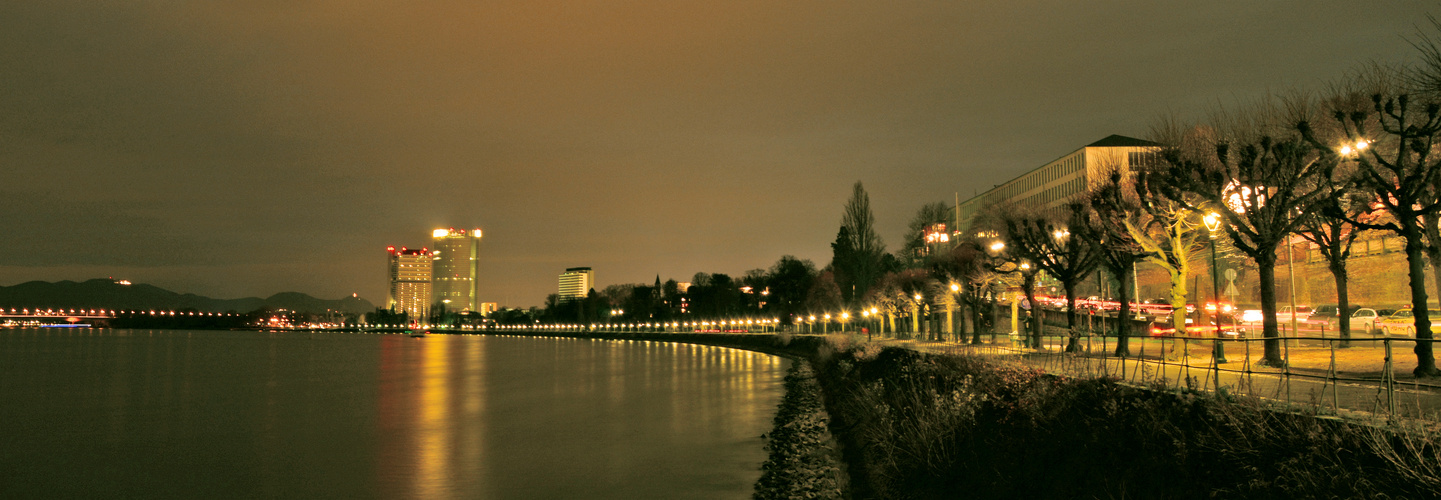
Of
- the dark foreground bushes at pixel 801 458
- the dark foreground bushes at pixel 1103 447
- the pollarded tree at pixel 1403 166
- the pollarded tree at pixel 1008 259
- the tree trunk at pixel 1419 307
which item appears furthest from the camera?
the pollarded tree at pixel 1008 259

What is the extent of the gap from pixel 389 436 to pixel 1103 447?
2919 centimetres

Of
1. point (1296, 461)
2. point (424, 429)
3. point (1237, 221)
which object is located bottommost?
point (424, 429)

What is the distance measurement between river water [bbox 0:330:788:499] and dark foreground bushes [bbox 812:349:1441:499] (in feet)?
17.8

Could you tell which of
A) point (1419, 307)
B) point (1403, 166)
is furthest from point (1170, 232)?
point (1419, 307)

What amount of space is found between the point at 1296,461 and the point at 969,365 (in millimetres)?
12538

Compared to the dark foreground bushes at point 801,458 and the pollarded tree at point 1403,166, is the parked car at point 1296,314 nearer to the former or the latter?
the dark foreground bushes at point 801,458

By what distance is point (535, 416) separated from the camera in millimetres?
40875

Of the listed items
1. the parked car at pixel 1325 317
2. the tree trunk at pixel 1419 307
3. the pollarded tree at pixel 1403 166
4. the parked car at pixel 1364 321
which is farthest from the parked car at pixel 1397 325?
the tree trunk at pixel 1419 307

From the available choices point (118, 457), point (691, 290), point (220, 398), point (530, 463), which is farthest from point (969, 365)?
point (691, 290)

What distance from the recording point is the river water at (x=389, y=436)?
80.8ft

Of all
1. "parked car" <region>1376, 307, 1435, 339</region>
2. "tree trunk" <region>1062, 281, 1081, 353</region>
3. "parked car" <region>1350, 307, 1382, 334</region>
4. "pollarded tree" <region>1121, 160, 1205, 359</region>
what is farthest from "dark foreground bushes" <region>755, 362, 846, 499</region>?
"parked car" <region>1350, 307, 1382, 334</region>

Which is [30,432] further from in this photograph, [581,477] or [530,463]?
[581,477]

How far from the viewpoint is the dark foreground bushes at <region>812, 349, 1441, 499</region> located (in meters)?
9.30

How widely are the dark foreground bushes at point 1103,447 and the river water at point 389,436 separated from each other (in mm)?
5413
